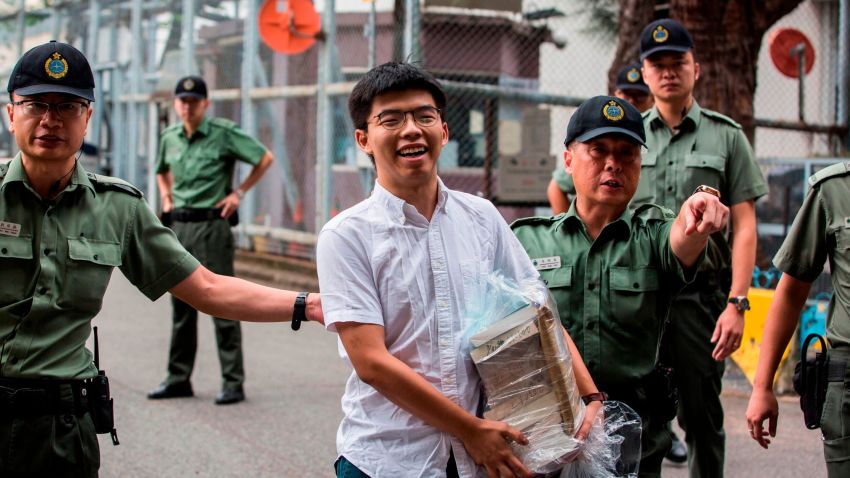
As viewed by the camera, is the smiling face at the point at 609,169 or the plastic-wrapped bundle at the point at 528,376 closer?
the plastic-wrapped bundle at the point at 528,376

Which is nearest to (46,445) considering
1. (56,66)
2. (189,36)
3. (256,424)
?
(56,66)

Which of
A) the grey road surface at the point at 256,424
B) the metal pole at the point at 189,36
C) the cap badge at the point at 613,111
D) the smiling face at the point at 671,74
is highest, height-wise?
the metal pole at the point at 189,36

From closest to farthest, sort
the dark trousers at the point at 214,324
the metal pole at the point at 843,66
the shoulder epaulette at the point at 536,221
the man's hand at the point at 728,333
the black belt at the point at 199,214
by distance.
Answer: the shoulder epaulette at the point at 536,221
the man's hand at the point at 728,333
the dark trousers at the point at 214,324
the black belt at the point at 199,214
the metal pole at the point at 843,66

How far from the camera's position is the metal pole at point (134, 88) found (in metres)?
15.0

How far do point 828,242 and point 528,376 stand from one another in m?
1.24

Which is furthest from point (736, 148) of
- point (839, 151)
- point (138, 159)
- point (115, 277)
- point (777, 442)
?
point (138, 159)

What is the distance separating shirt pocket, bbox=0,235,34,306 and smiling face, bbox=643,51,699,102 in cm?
280

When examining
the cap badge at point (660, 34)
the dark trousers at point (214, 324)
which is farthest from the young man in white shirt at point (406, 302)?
the dark trousers at point (214, 324)

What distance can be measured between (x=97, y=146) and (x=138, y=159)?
4.82 ft

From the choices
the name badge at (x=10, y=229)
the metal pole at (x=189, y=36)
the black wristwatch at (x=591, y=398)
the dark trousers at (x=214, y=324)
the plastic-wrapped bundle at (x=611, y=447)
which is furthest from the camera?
the metal pole at (x=189, y=36)

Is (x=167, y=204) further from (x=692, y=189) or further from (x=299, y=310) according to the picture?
(x=299, y=310)

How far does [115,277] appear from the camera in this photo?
43.7 ft

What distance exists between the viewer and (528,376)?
2.45 meters

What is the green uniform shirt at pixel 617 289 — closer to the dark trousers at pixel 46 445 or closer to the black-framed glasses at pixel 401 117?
the black-framed glasses at pixel 401 117
